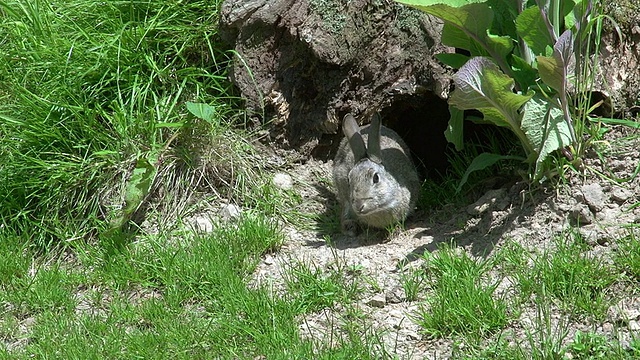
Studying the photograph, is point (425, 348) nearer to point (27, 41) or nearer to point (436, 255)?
point (436, 255)

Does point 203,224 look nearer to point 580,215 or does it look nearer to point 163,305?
point 163,305

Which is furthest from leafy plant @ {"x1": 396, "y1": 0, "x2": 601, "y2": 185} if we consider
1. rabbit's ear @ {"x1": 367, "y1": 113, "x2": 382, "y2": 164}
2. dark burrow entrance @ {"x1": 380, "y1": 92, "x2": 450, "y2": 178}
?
dark burrow entrance @ {"x1": 380, "y1": 92, "x2": 450, "y2": 178}

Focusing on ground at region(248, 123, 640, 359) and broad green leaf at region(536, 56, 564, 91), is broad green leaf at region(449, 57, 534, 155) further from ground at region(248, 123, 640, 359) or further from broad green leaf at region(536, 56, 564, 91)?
ground at region(248, 123, 640, 359)

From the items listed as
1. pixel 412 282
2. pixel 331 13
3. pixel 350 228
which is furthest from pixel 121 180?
pixel 412 282

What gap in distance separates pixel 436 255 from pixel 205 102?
2.16 meters

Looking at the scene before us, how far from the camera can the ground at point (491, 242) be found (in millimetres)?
4359

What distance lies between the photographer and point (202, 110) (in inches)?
230

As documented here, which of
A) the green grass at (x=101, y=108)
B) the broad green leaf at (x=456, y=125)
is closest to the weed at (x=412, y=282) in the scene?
the broad green leaf at (x=456, y=125)

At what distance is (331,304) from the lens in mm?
4820

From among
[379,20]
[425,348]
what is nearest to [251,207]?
[379,20]

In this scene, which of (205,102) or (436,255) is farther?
(205,102)

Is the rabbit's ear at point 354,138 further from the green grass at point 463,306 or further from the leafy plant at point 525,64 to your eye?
the green grass at point 463,306

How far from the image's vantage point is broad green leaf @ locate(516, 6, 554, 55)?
15.7ft

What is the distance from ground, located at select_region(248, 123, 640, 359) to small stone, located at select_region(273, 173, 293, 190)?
426 mm
